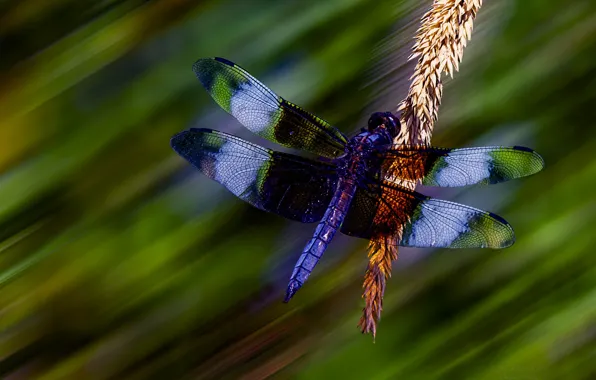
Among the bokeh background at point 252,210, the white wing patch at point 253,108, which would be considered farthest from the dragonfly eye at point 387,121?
the white wing patch at point 253,108

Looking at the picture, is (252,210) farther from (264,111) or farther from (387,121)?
(387,121)

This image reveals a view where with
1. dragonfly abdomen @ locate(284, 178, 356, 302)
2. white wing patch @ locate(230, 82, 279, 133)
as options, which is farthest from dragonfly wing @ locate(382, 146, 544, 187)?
white wing patch @ locate(230, 82, 279, 133)

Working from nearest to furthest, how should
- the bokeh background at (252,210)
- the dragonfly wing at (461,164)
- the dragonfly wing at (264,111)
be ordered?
the dragonfly wing at (461,164), the dragonfly wing at (264,111), the bokeh background at (252,210)

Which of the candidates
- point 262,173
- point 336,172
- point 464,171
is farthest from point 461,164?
point 262,173

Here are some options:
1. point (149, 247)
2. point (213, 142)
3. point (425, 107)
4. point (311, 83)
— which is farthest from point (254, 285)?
point (425, 107)

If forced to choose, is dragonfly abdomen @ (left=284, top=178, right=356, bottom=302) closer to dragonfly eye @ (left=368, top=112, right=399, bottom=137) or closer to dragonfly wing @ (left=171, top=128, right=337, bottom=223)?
dragonfly wing @ (left=171, top=128, right=337, bottom=223)

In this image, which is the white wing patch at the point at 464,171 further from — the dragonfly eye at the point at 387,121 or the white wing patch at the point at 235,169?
the white wing patch at the point at 235,169

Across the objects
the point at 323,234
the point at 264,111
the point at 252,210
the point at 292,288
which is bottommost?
the point at 292,288
